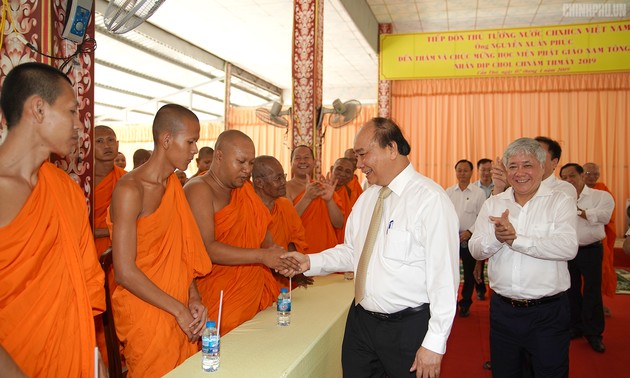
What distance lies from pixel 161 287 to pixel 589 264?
4.05 meters

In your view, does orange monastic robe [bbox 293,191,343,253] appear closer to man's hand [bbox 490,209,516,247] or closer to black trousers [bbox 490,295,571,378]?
black trousers [bbox 490,295,571,378]

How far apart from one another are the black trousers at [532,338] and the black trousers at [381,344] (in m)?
0.80

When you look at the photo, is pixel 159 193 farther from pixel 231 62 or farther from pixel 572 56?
pixel 231 62

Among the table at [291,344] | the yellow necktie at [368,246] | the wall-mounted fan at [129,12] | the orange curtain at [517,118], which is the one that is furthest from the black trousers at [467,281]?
the orange curtain at [517,118]

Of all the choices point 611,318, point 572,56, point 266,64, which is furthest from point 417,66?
point 266,64

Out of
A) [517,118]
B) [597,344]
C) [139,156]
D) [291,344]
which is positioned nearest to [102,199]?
[139,156]

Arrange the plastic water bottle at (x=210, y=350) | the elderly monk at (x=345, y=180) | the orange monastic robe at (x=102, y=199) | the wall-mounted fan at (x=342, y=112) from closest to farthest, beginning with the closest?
the plastic water bottle at (x=210, y=350), the orange monastic robe at (x=102, y=199), the elderly monk at (x=345, y=180), the wall-mounted fan at (x=342, y=112)

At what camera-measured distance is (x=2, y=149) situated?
1588 millimetres

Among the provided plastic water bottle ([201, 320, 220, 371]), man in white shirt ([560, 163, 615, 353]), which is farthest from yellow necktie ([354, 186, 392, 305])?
man in white shirt ([560, 163, 615, 353])

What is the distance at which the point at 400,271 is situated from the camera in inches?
81.7

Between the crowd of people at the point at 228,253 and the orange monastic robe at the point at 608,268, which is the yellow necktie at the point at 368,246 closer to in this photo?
the crowd of people at the point at 228,253

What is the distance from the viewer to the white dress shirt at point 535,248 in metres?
2.52

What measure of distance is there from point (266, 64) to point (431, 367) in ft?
36.7

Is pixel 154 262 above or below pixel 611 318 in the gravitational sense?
above
